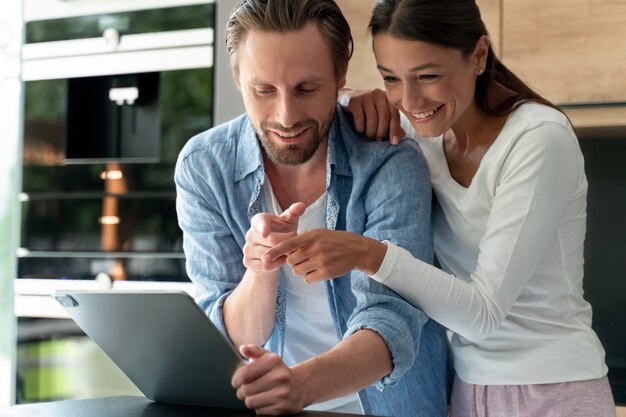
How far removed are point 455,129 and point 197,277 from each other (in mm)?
512

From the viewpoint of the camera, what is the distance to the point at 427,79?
1382mm

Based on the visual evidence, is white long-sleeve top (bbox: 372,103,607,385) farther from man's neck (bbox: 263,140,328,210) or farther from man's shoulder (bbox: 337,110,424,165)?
man's neck (bbox: 263,140,328,210)

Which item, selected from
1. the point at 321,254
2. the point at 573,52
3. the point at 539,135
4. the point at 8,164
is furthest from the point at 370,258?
the point at 8,164

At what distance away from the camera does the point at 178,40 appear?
2578mm

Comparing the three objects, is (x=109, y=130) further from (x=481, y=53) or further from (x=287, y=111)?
(x=481, y=53)

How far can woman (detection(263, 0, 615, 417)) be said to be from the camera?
1272 millimetres

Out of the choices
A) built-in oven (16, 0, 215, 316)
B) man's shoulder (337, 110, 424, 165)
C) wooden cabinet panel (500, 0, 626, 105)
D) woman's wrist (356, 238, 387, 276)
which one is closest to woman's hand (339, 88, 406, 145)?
man's shoulder (337, 110, 424, 165)

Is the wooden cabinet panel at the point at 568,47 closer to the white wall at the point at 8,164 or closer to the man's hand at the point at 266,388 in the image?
the man's hand at the point at 266,388

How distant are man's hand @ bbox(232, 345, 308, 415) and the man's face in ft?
1.50

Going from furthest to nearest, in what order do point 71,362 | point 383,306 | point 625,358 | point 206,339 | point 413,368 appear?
point 71,362 < point 625,358 < point 413,368 < point 383,306 < point 206,339

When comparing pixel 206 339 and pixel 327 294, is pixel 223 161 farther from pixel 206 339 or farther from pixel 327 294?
pixel 206 339

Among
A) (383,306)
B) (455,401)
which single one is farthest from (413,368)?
(383,306)

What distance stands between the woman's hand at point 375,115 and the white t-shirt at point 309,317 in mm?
142

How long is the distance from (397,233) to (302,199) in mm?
230
